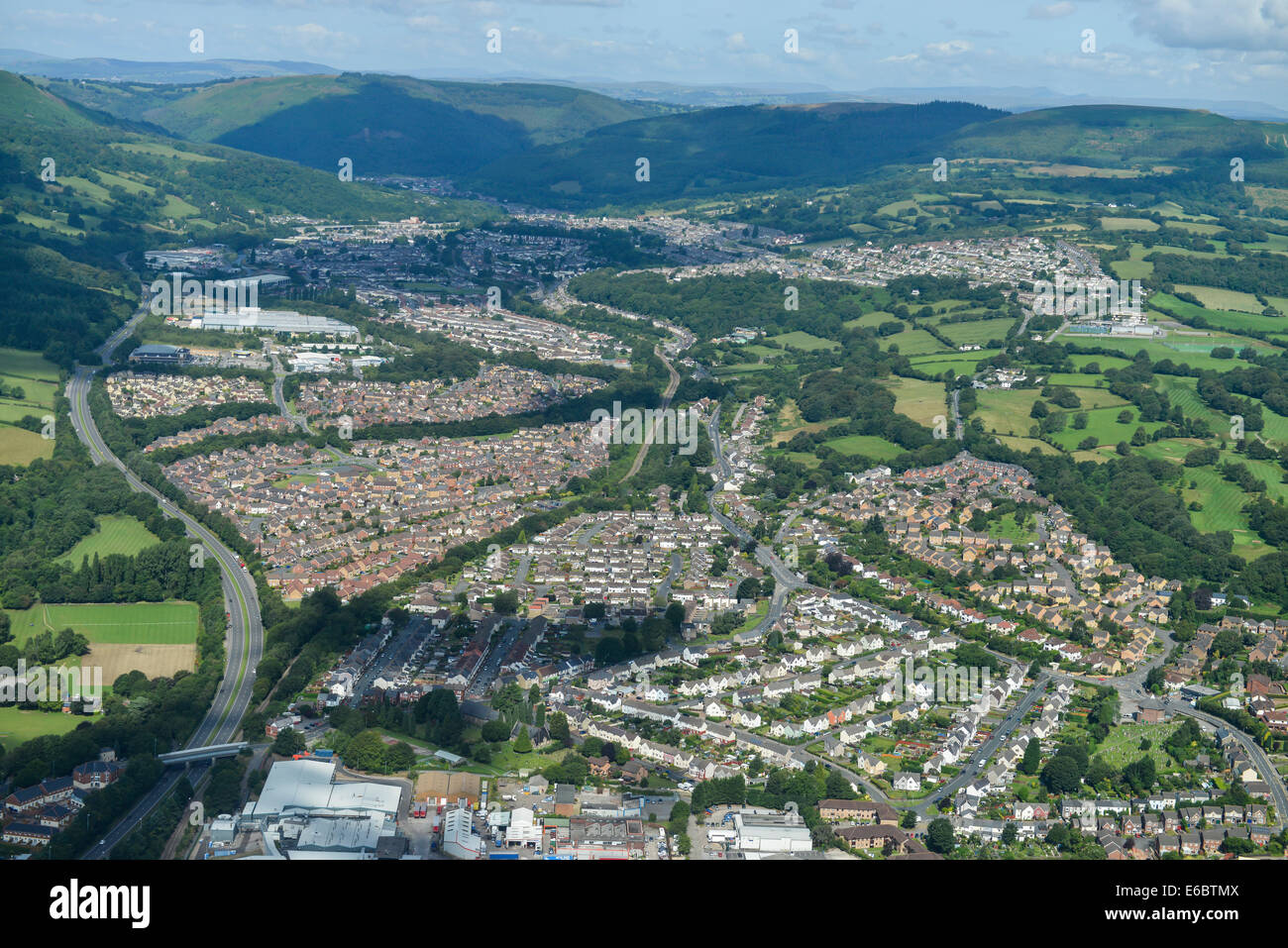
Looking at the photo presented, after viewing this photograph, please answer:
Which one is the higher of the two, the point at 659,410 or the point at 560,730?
the point at 659,410

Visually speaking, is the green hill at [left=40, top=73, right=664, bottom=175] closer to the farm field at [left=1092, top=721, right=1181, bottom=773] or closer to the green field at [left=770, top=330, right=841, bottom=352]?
the green field at [left=770, top=330, right=841, bottom=352]

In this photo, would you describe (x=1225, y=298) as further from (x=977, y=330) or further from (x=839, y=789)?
(x=839, y=789)

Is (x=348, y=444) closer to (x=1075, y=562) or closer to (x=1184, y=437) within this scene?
(x=1075, y=562)

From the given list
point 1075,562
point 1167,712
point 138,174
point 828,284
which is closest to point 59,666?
point 1167,712

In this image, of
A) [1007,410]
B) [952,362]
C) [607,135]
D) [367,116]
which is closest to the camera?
[1007,410]

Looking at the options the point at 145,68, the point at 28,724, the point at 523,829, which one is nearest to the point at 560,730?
the point at 523,829
